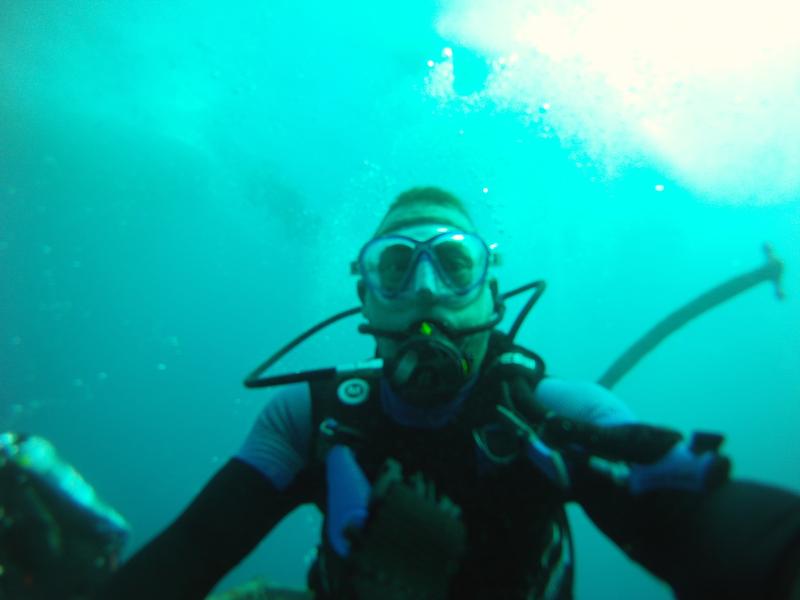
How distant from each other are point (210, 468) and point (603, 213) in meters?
58.6

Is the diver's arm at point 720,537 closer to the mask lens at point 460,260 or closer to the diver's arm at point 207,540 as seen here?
the mask lens at point 460,260

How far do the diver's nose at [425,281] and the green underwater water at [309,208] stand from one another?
15.6 meters

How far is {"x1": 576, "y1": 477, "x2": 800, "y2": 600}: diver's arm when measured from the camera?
1048 millimetres

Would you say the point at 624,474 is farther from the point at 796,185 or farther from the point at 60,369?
the point at 60,369

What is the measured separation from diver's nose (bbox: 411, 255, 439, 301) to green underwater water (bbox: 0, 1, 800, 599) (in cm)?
1562

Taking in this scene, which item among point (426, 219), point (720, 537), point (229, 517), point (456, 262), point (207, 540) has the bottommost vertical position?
point (207, 540)

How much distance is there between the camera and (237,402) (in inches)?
2464

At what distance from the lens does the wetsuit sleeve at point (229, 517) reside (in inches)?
80.3

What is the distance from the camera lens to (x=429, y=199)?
3.42m

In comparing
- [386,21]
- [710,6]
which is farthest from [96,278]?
[710,6]

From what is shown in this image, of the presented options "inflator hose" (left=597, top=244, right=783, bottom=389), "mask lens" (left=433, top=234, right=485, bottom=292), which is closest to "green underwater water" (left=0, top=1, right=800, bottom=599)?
"inflator hose" (left=597, top=244, right=783, bottom=389)

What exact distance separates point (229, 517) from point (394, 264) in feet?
5.34

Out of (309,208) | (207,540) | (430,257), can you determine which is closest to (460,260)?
(430,257)

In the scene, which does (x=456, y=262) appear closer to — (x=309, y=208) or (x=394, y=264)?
(x=394, y=264)
